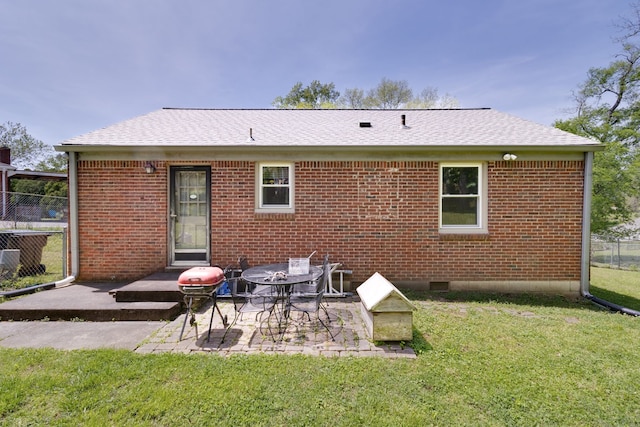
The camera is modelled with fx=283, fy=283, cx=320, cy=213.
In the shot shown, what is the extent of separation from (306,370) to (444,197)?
4783 millimetres

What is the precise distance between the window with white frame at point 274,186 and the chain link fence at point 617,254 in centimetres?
1584

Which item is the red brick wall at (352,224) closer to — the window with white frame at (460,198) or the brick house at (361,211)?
the brick house at (361,211)

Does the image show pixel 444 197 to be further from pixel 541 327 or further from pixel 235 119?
pixel 235 119

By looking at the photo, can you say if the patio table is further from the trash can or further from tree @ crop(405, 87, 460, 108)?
tree @ crop(405, 87, 460, 108)

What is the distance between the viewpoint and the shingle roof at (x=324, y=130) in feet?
19.8

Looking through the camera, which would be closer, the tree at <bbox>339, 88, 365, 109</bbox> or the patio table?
the patio table

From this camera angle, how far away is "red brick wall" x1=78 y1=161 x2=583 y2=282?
6109mm

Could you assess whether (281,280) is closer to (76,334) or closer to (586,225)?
(76,334)

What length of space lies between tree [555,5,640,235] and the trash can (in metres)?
22.8

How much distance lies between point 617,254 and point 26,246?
22.8 meters

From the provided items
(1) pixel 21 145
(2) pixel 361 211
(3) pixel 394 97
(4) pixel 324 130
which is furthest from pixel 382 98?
(1) pixel 21 145

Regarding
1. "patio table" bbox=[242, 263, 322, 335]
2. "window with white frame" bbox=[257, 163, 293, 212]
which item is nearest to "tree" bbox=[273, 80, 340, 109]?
"window with white frame" bbox=[257, 163, 293, 212]

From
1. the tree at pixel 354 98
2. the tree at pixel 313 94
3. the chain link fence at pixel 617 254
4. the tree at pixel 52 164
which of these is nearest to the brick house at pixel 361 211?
the chain link fence at pixel 617 254

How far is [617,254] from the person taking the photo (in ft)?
45.2
